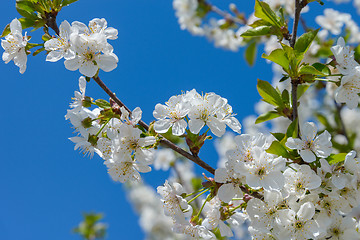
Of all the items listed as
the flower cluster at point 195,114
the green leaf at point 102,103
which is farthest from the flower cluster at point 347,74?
the green leaf at point 102,103

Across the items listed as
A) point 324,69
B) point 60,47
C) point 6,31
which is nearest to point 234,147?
point 324,69

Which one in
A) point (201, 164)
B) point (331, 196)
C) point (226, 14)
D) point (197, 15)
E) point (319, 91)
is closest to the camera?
point (331, 196)

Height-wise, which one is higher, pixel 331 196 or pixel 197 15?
pixel 197 15

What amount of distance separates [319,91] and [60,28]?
3502mm

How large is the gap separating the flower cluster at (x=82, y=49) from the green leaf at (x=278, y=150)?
2.67 ft

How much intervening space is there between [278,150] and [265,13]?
2.64 ft

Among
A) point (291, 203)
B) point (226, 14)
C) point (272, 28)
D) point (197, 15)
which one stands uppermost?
point (197, 15)

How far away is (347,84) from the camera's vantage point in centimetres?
189

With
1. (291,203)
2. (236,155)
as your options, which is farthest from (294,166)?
(236,155)

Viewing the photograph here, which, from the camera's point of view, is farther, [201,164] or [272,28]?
[272,28]

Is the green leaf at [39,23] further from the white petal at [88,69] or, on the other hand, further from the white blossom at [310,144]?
the white blossom at [310,144]

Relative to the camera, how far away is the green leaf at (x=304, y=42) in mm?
1772

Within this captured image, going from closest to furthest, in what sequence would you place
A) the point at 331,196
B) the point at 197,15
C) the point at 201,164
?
the point at 331,196, the point at 201,164, the point at 197,15

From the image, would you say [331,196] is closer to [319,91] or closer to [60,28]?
[60,28]
